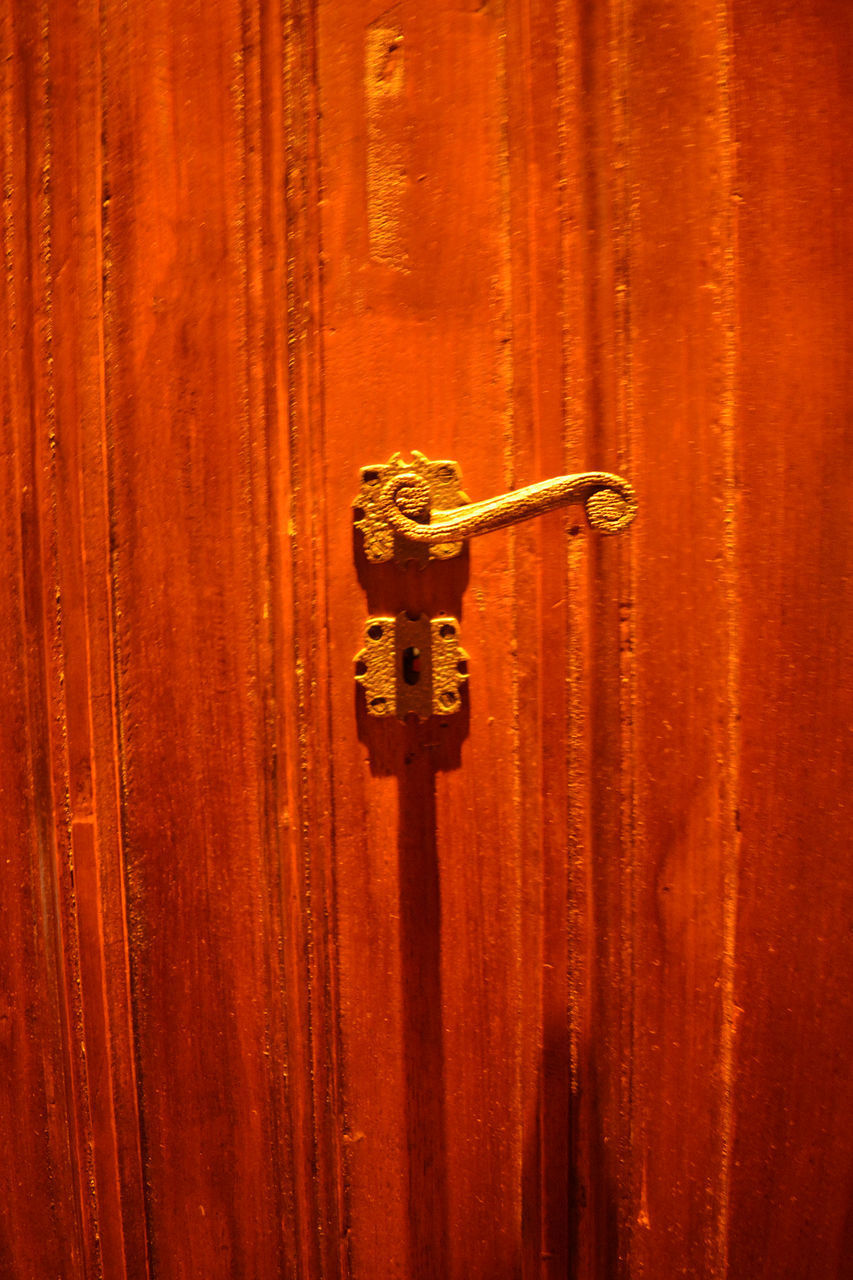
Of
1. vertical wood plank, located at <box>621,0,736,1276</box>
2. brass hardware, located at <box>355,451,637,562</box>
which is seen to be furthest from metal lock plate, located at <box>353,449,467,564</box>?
vertical wood plank, located at <box>621,0,736,1276</box>

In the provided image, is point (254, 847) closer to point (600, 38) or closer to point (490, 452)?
point (490, 452)

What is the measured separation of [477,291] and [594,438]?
0.11m

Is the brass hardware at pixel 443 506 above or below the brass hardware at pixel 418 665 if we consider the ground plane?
above

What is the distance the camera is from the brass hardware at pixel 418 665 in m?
0.38

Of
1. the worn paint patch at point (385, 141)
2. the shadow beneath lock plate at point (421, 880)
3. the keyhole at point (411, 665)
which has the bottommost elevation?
the shadow beneath lock plate at point (421, 880)

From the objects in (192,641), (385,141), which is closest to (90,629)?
(192,641)

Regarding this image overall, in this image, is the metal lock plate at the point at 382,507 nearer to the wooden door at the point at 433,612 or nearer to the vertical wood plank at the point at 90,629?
the wooden door at the point at 433,612

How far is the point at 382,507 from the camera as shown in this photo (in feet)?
1.24

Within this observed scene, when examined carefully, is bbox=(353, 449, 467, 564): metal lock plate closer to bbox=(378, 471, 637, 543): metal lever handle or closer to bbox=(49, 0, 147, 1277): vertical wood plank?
bbox=(378, 471, 637, 543): metal lever handle

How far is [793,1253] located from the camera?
402 millimetres

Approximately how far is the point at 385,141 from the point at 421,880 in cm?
44

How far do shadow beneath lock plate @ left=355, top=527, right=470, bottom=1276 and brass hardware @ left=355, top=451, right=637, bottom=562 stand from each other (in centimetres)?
1

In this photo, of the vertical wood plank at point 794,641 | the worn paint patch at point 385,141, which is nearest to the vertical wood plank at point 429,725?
the worn paint patch at point 385,141

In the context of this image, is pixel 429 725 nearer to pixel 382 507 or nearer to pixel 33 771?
pixel 382 507
